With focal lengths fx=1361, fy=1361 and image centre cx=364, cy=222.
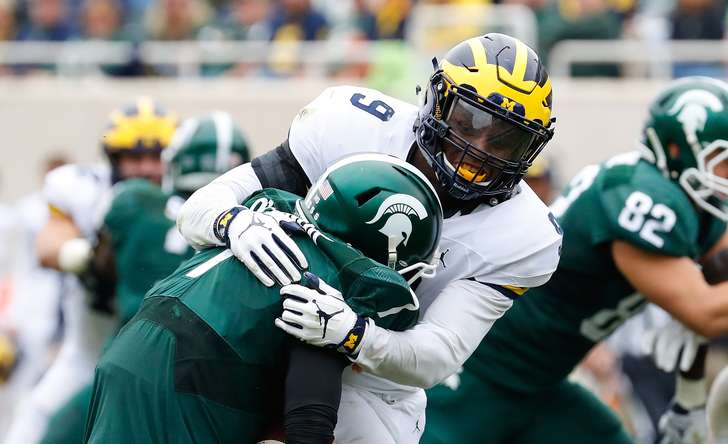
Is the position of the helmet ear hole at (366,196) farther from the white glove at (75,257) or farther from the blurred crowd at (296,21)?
the blurred crowd at (296,21)

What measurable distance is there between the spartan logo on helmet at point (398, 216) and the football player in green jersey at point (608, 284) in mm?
1336

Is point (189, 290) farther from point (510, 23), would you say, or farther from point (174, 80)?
point (174, 80)

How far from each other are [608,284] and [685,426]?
2.13 feet

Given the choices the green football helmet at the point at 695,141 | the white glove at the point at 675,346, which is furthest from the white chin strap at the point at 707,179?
the white glove at the point at 675,346

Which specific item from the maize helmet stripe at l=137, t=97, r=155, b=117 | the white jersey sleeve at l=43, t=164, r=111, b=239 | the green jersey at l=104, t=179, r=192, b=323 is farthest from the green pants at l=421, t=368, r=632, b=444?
the maize helmet stripe at l=137, t=97, r=155, b=117

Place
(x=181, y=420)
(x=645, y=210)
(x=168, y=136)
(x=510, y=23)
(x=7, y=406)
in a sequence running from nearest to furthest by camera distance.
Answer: (x=181, y=420), (x=645, y=210), (x=168, y=136), (x=7, y=406), (x=510, y=23)

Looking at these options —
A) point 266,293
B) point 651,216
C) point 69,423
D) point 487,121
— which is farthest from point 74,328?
point 266,293

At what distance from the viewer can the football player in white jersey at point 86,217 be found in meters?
5.73

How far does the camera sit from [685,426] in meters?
4.67

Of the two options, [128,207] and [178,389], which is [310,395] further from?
[128,207]

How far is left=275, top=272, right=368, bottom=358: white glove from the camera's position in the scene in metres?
2.88

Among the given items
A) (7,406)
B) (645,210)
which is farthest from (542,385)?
(7,406)

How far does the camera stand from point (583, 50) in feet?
31.9

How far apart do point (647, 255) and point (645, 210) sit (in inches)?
5.5
